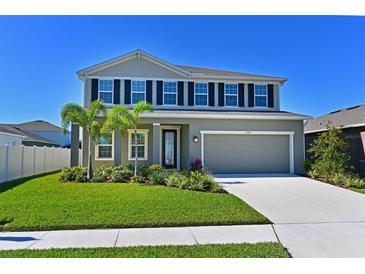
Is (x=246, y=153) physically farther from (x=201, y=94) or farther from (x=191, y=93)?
(x=191, y=93)

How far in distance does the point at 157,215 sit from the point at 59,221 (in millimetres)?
2424

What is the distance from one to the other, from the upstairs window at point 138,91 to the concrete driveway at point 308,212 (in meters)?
7.12

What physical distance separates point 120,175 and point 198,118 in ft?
17.7

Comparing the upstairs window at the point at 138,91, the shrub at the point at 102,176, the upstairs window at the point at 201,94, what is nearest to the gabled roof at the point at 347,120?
the upstairs window at the point at 201,94

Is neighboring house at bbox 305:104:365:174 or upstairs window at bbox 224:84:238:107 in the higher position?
upstairs window at bbox 224:84:238:107

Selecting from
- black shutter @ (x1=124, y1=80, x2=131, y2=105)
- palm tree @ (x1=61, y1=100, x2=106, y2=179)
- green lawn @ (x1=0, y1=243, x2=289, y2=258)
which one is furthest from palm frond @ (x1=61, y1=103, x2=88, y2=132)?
green lawn @ (x1=0, y1=243, x2=289, y2=258)

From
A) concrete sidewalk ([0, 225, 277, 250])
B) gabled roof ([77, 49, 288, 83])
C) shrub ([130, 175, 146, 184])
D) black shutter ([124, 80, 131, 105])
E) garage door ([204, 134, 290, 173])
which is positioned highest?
gabled roof ([77, 49, 288, 83])

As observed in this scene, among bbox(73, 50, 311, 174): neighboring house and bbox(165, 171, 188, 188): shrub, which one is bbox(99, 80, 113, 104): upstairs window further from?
bbox(165, 171, 188, 188): shrub

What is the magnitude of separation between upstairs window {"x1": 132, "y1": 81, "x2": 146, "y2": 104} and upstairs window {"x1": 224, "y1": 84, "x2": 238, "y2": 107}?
5284 mm

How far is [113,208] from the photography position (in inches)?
314

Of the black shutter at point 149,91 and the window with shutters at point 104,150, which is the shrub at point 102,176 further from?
the black shutter at point 149,91

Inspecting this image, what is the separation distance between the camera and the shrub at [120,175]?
12.6 meters

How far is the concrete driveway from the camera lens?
5.57m

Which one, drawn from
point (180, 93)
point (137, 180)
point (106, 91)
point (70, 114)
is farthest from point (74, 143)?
point (180, 93)
